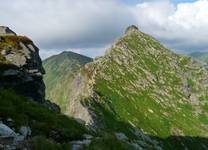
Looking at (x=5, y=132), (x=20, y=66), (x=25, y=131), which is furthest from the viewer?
(x=20, y=66)

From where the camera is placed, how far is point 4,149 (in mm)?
17906

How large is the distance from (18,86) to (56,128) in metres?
74.6

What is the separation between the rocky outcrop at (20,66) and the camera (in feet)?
313

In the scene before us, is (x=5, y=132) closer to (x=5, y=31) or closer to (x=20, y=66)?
(x=20, y=66)

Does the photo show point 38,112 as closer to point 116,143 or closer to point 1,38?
point 116,143

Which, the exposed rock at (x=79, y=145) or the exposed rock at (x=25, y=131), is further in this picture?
the exposed rock at (x=25, y=131)

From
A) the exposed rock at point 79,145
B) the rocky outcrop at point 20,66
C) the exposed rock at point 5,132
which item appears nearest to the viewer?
the exposed rock at point 5,132

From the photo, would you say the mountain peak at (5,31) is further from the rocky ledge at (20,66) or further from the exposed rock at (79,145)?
the exposed rock at (79,145)

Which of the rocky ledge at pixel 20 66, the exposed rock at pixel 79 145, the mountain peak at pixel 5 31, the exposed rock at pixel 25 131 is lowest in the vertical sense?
the exposed rock at pixel 79 145

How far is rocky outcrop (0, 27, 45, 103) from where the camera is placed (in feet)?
313

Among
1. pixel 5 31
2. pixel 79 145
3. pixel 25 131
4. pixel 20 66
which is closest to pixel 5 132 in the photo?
pixel 25 131

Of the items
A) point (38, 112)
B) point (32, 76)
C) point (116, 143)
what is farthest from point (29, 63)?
point (116, 143)

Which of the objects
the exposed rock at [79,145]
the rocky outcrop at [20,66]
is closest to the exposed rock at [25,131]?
the exposed rock at [79,145]

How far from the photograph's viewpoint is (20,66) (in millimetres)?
101250
